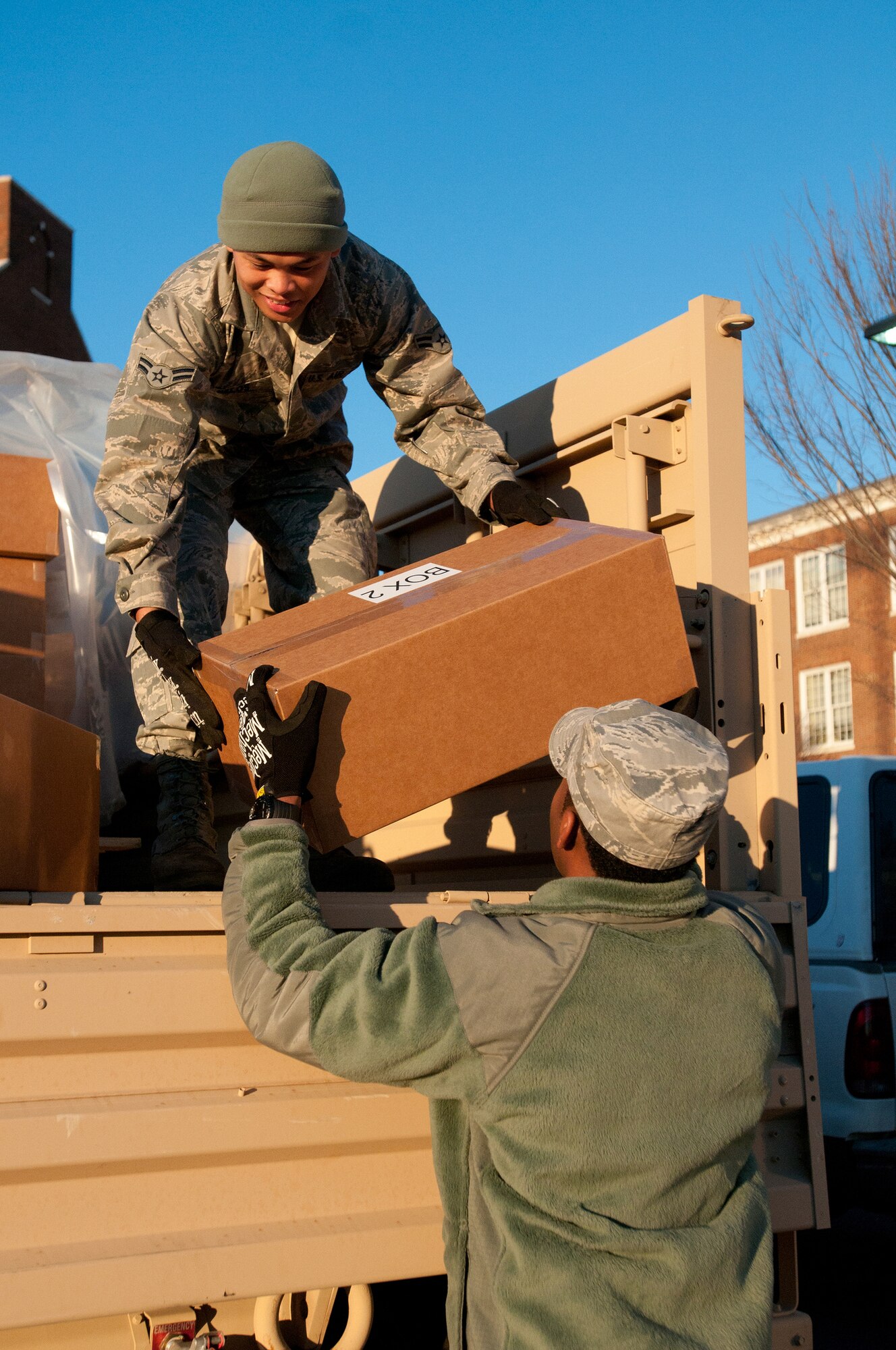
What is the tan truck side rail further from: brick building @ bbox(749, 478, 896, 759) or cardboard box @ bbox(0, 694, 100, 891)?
brick building @ bbox(749, 478, 896, 759)

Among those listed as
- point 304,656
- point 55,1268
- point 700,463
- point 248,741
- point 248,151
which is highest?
point 248,151

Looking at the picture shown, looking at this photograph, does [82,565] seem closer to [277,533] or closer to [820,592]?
[277,533]

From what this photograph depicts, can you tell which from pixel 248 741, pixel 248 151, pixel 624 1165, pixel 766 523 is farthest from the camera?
pixel 766 523

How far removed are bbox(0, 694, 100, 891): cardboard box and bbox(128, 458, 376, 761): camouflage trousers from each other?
42cm

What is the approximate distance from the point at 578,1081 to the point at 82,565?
228 centimetres

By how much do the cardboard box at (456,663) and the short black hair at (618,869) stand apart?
460 millimetres

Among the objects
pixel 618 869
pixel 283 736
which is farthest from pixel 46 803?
pixel 618 869

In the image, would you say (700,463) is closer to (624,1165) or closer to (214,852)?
(214,852)

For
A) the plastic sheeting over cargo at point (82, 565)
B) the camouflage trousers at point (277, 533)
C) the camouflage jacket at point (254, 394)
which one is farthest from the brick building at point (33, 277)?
the camouflage jacket at point (254, 394)

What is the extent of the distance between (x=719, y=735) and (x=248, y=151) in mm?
1475

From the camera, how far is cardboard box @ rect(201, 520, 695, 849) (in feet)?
6.66

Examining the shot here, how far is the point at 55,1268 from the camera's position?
1.68 m

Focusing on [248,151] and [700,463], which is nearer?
[248,151]

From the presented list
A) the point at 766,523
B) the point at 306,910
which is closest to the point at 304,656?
the point at 306,910
